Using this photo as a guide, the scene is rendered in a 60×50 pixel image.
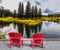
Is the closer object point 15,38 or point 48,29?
point 15,38

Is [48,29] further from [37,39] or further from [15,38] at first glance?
[15,38]

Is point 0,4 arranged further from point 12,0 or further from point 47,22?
point 47,22

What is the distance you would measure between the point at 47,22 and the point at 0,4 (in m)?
2.54

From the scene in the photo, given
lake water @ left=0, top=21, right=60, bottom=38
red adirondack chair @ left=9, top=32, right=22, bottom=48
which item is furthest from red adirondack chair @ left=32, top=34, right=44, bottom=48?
lake water @ left=0, top=21, right=60, bottom=38

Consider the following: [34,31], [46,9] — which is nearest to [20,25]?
[34,31]

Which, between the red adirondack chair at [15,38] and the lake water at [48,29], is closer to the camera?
the red adirondack chair at [15,38]

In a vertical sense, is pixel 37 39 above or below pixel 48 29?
below

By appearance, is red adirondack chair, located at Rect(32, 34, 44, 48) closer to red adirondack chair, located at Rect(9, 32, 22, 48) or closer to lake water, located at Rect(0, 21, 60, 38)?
red adirondack chair, located at Rect(9, 32, 22, 48)

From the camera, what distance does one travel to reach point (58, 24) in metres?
13.0

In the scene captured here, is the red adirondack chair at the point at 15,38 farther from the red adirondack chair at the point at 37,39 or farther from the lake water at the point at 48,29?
the lake water at the point at 48,29

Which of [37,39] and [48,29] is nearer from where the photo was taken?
[37,39]

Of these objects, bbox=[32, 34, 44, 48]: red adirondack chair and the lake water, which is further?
the lake water

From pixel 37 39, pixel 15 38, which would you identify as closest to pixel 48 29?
pixel 37 39

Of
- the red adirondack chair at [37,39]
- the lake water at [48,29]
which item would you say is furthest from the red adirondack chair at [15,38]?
the lake water at [48,29]
